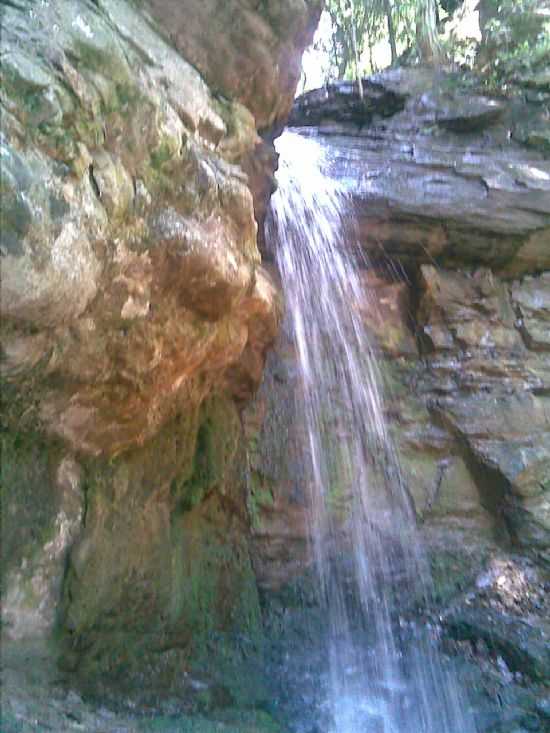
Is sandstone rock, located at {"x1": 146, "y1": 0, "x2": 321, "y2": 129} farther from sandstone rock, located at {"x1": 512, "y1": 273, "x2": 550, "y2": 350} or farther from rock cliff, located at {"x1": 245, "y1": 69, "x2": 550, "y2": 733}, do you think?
sandstone rock, located at {"x1": 512, "y1": 273, "x2": 550, "y2": 350}

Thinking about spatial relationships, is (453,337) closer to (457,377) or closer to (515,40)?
(457,377)

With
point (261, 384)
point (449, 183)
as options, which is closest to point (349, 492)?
point (261, 384)

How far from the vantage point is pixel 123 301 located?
331 cm

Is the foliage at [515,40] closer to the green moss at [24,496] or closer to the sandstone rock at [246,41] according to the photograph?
the sandstone rock at [246,41]

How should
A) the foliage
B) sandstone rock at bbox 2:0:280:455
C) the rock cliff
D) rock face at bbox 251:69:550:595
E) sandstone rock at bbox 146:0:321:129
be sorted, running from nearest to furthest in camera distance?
sandstone rock at bbox 2:0:280:455 < sandstone rock at bbox 146:0:321:129 < the rock cliff < rock face at bbox 251:69:550:595 < the foliage

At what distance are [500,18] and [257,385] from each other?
25.2 feet

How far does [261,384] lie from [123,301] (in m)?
3.25

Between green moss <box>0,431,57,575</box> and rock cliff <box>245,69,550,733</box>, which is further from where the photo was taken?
rock cliff <box>245,69,550,733</box>

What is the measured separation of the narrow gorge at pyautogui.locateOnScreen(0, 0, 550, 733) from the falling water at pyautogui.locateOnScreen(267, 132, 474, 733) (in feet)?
0.08

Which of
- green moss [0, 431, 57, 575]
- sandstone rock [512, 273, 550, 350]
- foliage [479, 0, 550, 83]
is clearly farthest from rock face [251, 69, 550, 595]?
green moss [0, 431, 57, 575]

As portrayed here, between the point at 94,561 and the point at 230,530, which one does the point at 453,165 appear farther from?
the point at 94,561

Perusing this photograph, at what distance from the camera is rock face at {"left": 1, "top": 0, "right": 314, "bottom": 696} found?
109 inches

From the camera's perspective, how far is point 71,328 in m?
3.01

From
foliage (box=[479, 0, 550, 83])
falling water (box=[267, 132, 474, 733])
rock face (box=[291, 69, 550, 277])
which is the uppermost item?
foliage (box=[479, 0, 550, 83])
